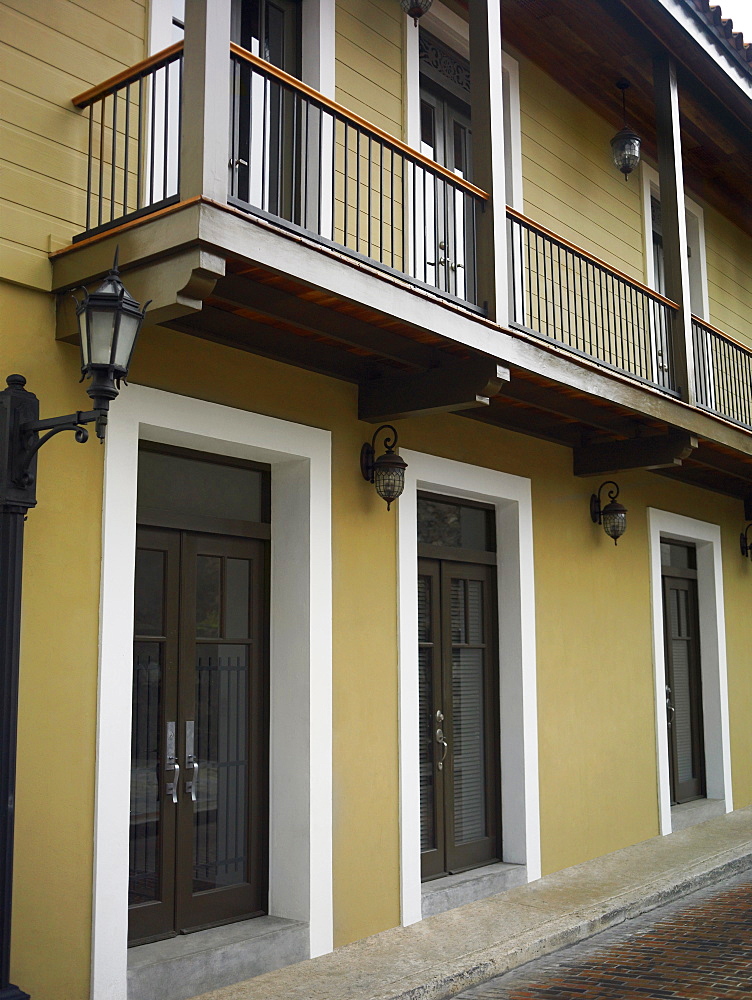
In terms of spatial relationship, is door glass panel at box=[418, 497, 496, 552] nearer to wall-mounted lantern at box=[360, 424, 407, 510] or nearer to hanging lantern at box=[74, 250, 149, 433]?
wall-mounted lantern at box=[360, 424, 407, 510]

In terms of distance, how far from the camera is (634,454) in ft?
27.5

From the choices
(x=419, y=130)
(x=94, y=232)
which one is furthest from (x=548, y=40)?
(x=94, y=232)

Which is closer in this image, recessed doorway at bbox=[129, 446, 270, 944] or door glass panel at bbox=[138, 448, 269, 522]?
recessed doorway at bbox=[129, 446, 270, 944]

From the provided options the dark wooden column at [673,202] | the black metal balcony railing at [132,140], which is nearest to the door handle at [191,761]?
the black metal balcony railing at [132,140]

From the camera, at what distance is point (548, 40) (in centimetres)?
830

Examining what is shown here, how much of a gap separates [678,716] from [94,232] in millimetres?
8052

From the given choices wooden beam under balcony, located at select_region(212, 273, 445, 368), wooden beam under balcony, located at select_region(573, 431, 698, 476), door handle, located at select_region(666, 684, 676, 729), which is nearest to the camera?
wooden beam under balcony, located at select_region(212, 273, 445, 368)

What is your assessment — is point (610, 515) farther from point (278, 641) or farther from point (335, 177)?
point (335, 177)

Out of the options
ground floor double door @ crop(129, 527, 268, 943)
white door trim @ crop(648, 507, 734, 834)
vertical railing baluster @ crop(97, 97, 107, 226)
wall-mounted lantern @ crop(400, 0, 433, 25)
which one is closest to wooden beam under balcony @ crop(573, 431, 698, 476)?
white door trim @ crop(648, 507, 734, 834)

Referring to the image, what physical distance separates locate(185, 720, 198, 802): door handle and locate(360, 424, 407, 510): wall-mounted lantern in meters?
1.89

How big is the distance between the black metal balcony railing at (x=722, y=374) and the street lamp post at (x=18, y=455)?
18.7ft

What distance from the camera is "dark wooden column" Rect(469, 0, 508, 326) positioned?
611 cm

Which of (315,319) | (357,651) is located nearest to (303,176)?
(315,319)

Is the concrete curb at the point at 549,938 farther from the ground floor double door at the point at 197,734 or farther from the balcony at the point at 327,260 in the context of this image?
the balcony at the point at 327,260
